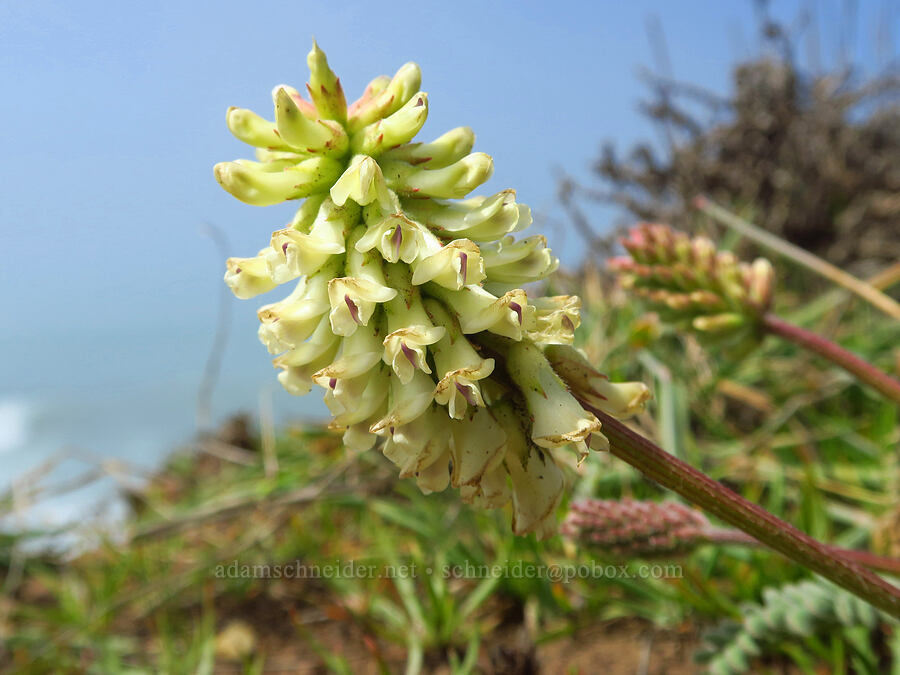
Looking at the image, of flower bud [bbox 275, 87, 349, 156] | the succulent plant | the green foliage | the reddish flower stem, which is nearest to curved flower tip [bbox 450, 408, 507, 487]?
the succulent plant

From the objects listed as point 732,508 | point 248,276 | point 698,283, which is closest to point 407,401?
point 248,276

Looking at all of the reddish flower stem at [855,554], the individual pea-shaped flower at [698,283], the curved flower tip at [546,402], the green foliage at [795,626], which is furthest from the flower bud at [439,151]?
the green foliage at [795,626]

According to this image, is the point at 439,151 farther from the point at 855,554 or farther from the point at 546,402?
the point at 855,554

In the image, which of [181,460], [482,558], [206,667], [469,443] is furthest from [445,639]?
[181,460]

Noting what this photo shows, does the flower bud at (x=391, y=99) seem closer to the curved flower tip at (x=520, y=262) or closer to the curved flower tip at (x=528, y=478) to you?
the curved flower tip at (x=520, y=262)

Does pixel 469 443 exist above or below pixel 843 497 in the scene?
below

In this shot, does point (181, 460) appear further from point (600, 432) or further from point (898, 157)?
point (898, 157)
